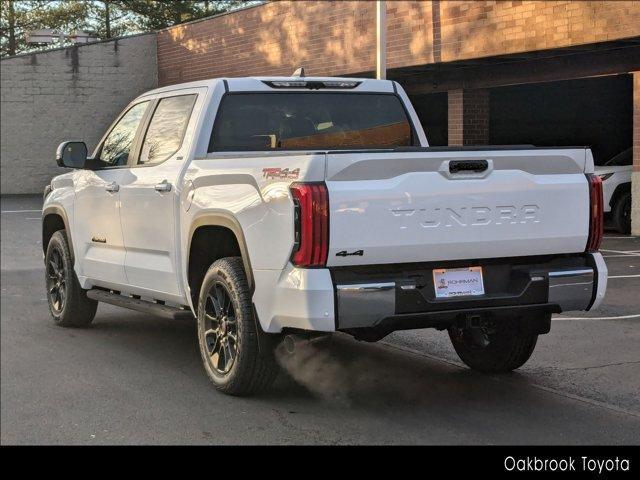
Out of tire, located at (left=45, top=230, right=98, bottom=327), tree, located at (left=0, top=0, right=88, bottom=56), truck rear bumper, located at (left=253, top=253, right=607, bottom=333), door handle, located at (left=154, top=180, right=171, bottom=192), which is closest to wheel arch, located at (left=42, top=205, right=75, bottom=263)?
tire, located at (left=45, top=230, right=98, bottom=327)

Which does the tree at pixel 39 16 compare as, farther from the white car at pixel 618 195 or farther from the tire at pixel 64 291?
the tire at pixel 64 291

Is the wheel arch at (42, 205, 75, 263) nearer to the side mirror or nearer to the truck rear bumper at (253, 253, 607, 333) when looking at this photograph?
the side mirror

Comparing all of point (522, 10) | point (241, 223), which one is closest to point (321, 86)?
point (241, 223)

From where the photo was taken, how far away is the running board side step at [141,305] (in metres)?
7.22

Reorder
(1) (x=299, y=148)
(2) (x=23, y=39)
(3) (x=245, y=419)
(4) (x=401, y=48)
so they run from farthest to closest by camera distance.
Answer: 1. (2) (x=23, y=39)
2. (4) (x=401, y=48)
3. (1) (x=299, y=148)
4. (3) (x=245, y=419)

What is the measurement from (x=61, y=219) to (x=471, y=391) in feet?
14.4

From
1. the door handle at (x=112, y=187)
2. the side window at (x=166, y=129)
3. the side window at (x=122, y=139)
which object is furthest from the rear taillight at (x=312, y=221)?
the side window at (x=122, y=139)

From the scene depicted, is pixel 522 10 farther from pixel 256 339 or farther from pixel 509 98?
pixel 256 339

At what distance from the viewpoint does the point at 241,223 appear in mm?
6309

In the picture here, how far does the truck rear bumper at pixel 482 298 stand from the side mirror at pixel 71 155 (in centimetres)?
358

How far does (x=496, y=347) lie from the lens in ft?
24.0

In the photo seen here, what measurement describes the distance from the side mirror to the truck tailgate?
3.45 m

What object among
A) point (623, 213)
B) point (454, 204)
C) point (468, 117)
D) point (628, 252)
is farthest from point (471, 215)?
point (468, 117)

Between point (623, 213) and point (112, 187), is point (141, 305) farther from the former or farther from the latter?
point (623, 213)
